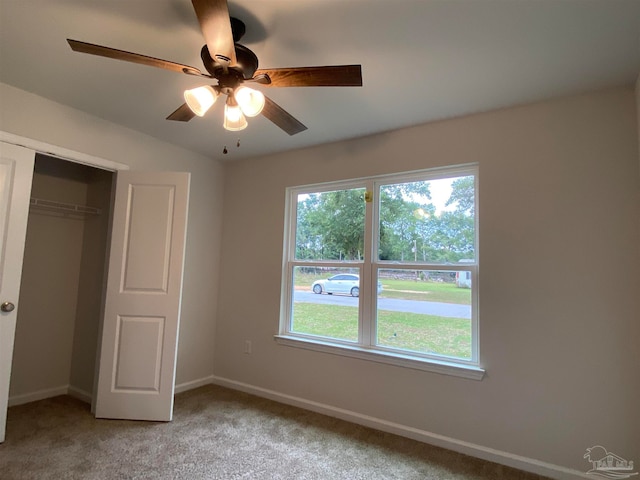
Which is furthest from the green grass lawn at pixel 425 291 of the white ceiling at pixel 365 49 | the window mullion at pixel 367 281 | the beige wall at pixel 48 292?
the beige wall at pixel 48 292

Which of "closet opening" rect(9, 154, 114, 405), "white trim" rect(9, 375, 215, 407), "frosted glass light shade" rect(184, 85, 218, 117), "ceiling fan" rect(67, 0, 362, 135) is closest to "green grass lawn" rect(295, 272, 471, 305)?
"ceiling fan" rect(67, 0, 362, 135)

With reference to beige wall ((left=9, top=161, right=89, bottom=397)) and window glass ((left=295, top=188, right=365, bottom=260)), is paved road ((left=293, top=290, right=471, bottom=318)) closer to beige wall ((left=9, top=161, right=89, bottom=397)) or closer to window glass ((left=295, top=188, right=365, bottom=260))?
window glass ((left=295, top=188, right=365, bottom=260))

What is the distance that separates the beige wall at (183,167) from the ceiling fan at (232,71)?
1.48 metres

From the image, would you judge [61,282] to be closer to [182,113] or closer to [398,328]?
[182,113]

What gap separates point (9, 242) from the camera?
240 centimetres

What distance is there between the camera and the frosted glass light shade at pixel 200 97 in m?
1.64

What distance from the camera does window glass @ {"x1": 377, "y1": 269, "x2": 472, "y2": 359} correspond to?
2.62m

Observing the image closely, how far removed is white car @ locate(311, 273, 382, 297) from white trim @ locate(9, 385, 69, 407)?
2575mm

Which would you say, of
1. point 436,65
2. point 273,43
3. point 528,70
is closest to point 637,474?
point 528,70

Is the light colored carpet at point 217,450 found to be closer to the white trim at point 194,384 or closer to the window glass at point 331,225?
the white trim at point 194,384

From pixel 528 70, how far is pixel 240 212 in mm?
2826

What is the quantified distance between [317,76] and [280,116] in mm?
480

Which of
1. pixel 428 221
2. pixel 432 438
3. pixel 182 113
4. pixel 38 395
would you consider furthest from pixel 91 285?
pixel 432 438

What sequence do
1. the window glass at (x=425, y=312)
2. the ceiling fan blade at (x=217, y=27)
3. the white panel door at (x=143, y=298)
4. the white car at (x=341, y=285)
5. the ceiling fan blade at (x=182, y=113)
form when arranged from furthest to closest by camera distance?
the white car at (x=341, y=285)
the white panel door at (x=143, y=298)
the window glass at (x=425, y=312)
the ceiling fan blade at (x=182, y=113)
the ceiling fan blade at (x=217, y=27)
